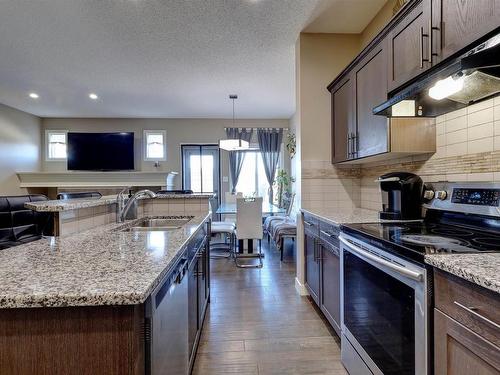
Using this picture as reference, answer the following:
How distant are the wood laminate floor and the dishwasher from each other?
658mm

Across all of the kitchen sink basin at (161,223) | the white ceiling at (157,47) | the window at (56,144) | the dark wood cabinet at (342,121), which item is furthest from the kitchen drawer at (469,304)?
the window at (56,144)

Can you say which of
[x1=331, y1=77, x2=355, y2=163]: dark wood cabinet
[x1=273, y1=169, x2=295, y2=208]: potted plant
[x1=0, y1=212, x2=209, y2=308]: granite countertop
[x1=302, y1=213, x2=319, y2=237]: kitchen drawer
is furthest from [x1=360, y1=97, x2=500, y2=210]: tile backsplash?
[x1=273, y1=169, x2=295, y2=208]: potted plant

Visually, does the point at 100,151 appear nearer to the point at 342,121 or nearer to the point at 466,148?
the point at 342,121

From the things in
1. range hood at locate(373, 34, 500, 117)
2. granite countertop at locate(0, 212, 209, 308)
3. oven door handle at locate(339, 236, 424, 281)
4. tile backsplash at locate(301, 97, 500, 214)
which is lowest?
oven door handle at locate(339, 236, 424, 281)

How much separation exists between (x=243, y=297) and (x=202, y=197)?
3.59ft

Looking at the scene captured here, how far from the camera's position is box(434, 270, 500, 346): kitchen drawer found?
79 cm

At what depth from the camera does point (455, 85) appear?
1.42 m

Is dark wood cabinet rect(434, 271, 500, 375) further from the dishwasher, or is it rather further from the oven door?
the dishwasher

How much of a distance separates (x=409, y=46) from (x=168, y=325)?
194cm

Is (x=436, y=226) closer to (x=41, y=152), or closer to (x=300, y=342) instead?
(x=300, y=342)

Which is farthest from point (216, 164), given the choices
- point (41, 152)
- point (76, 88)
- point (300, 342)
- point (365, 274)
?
point (365, 274)

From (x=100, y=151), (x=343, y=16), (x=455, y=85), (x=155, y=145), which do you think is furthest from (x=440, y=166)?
(x=100, y=151)

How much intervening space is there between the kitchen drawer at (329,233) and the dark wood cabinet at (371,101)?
0.64 metres

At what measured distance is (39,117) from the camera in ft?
20.7
